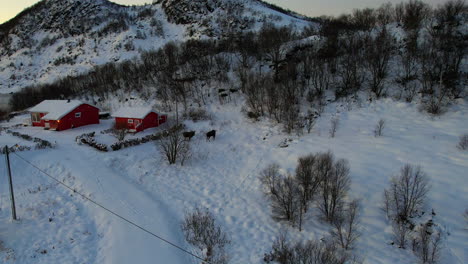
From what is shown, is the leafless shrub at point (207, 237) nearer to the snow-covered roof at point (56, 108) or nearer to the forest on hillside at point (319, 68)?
the forest on hillside at point (319, 68)

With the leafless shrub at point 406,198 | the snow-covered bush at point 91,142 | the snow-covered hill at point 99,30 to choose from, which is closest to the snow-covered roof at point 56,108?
the snow-covered bush at point 91,142

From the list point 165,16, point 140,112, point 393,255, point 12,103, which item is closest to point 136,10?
point 165,16

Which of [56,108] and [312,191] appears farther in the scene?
[56,108]

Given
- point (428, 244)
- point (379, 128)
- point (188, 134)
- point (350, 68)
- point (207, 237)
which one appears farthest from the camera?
point (350, 68)

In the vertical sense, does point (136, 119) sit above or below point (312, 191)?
above

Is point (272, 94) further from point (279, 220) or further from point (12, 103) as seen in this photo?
point (12, 103)

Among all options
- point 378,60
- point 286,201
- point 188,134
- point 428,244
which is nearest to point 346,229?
point 286,201

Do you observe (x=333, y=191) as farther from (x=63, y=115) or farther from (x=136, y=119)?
(x=63, y=115)

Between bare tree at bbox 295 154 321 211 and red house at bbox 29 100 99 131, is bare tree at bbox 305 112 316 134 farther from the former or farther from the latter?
red house at bbox 29 100 99 131
